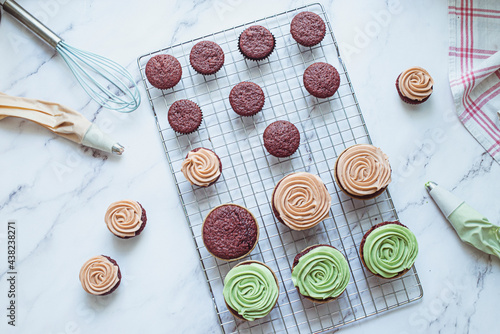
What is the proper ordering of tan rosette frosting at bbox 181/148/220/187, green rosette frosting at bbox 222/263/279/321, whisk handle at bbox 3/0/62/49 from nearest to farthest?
green rosette frosting at bbox 222/263/279/321, tan rosette frosting at bbox 181/148/220/187, whisk handle at bbox 3/0/62/49

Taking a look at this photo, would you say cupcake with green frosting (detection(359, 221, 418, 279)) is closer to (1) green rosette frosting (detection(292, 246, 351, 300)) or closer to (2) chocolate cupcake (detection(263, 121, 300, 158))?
(1) green rosette frosting (detection(292, 246, 351, 300))

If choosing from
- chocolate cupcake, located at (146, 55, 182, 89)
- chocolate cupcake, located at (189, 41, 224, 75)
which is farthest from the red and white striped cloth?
chocolate cupcake, located at (146, 55, 182, 89)

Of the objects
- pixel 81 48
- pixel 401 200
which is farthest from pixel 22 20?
pixel 401 200

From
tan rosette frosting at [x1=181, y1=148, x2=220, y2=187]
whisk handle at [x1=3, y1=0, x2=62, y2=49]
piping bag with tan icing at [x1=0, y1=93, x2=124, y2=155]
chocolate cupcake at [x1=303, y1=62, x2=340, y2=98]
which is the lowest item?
tan rosette frosting at [x1=181, y1=148, x2=220, y2=187]

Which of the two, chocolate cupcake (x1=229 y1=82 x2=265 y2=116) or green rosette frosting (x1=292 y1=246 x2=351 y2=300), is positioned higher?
chocolate cupcake (x1=229 y1=82 x2=265 y2=116)

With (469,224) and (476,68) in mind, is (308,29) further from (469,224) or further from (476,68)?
(469,224)

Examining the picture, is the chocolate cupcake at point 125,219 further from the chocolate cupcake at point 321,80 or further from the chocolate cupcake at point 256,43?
the chocolate cupcake at point 321,80

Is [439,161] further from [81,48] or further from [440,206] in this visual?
[81,48]
